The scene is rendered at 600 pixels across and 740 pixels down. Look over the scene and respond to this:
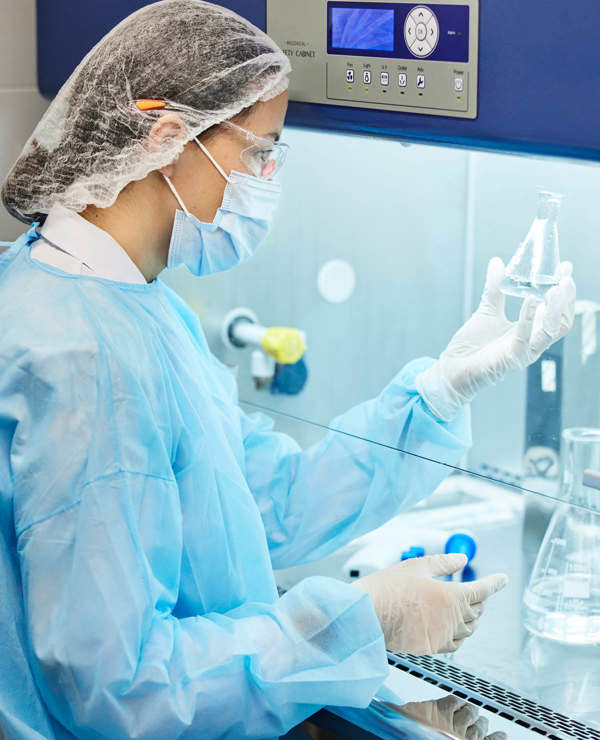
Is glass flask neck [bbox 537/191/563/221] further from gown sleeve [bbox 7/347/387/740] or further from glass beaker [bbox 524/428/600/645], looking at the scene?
gown sleeve [bbox 7/347/387/740]

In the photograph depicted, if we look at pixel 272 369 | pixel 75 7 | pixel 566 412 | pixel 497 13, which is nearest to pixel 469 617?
pixel 566 412

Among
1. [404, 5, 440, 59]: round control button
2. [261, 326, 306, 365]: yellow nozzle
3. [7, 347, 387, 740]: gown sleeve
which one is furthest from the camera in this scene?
[261, 326, 306, 365]: yellow nozzle

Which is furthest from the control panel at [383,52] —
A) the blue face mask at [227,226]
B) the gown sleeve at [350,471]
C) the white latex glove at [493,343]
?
the gown sleeve at [350,471]

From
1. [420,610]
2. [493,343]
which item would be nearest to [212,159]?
[493,343]

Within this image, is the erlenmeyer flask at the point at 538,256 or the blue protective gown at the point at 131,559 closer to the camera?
the blue protective gown at the point at 131,559

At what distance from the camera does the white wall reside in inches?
68.5

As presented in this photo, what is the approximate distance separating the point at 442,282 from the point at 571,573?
655 millimetres

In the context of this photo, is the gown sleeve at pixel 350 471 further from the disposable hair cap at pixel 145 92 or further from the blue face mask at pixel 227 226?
the disposable hair cap at pixel 145 92

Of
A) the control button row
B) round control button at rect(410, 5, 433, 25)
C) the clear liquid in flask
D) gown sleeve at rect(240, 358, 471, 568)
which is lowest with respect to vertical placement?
the clear liquid in flask

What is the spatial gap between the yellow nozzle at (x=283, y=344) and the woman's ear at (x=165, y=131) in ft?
2.56

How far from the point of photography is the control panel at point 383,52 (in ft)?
3.74

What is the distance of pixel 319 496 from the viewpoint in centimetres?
151

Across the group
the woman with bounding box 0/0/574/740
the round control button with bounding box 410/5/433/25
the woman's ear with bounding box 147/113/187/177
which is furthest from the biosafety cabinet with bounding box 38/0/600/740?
the woman's ear with bounding box 147/113/187/177

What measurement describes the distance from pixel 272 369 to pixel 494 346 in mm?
685
